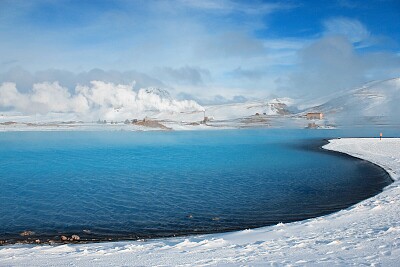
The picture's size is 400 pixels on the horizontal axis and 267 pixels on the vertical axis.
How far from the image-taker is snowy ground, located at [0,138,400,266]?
7.35 metres

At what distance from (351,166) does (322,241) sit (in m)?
18.2

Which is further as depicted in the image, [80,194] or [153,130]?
[153,130]

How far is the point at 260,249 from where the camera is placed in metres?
8.15

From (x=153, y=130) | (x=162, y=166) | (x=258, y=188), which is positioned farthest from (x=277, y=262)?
(x=153, y=130)

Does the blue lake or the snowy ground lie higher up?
the snowy ground

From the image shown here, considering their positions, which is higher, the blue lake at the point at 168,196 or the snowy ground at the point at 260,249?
the snowy ground at the point at 260,249

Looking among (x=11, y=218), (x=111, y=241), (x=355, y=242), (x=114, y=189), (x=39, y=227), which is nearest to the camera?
(x=355, y=242)

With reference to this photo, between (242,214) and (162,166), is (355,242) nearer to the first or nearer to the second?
(242,214)

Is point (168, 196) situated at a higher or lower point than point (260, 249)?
lower

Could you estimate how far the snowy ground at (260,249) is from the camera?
735cm

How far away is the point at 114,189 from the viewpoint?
57.8ft

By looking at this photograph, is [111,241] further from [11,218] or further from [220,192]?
[220,192]

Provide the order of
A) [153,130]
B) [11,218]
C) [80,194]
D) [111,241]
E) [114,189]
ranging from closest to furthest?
[111,241] < [11,218] < [80,194] < [114,189] < [153,130]

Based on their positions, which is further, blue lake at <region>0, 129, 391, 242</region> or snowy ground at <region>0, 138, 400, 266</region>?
blue lake at <region>0, 129, 391, 242</region>
